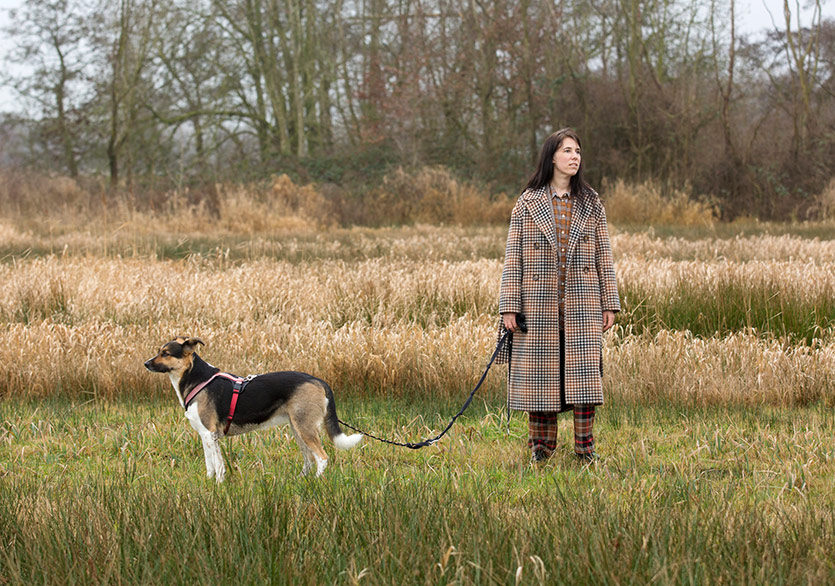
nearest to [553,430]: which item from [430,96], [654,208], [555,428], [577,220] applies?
[555,428]

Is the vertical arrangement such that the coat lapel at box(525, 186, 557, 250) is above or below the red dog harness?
above

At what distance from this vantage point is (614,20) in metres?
29.3

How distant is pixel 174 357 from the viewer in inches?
171

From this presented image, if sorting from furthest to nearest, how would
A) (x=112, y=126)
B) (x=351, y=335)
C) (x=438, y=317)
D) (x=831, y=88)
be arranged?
(x=112, y=126) → (x=831, y=88) → (x=438, y=317) → (x=351, y=335)

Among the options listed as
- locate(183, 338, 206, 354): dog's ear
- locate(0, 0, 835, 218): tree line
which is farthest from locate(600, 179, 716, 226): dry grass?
locate(183, 338, 206, 354): dog's ear

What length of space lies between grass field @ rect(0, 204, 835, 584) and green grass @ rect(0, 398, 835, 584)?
0.05ft

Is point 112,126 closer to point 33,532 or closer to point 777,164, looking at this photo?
point 777,164

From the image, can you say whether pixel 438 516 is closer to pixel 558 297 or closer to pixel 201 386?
pixel 201 386

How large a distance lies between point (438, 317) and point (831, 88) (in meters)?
21.5

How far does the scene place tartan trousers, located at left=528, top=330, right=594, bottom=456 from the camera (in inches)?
185

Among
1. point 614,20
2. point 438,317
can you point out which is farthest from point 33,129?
point 438,317

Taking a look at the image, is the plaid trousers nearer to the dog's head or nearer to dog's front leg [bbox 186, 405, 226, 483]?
dog's front leg [bbox 186, 405, 226, 483]

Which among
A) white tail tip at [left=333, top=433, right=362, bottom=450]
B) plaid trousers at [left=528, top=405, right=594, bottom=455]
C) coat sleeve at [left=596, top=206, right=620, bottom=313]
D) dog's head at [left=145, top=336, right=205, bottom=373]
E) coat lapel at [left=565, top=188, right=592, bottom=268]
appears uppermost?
coat lapel at [left=565, top=188, right=592, bottom=268]

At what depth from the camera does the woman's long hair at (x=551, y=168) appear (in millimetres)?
4789
